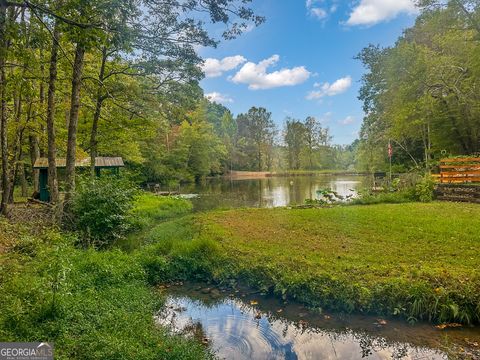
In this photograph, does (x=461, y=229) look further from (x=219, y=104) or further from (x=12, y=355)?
(x=219, y=104)

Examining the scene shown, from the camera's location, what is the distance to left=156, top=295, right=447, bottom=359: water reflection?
4.45 metres

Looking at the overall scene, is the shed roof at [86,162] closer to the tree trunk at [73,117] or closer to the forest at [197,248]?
the forest at [197,248]

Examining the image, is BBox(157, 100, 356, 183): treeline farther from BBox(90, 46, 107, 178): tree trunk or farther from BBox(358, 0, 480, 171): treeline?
BBox(90, 46, 107, 178): tree trunk

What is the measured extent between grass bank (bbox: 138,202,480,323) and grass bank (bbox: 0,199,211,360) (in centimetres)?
159

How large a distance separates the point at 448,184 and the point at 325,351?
1306cm

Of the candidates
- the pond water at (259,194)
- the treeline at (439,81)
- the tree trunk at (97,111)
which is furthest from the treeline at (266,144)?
the tree trunk at (97,111)

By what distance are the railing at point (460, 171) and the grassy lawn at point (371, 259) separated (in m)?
3.12

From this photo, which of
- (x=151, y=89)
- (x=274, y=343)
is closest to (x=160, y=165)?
(x=151, y=89)

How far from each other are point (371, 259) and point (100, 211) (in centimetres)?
782

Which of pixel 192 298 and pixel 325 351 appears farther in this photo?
pixel 192 298

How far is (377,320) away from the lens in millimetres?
5148

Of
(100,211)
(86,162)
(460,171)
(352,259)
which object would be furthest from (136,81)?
(460,171)

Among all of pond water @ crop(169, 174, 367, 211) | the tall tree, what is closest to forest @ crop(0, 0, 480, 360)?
pond water @ crop(169, 174, 367, 211)

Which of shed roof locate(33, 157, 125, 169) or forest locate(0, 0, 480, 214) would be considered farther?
shed roof locate(33, 157, 125, 169)
